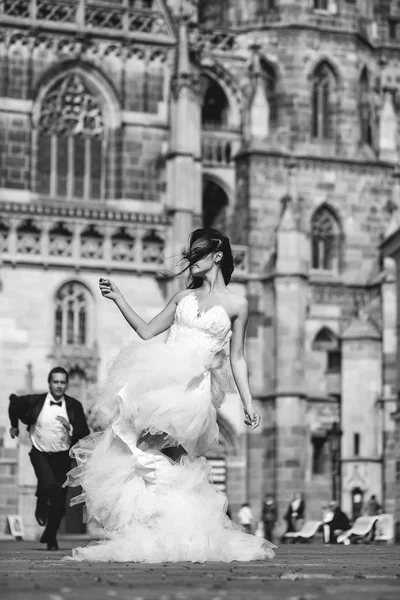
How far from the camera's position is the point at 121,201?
51656 mm

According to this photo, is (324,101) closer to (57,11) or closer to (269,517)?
(57,11)

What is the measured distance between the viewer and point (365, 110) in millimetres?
56438

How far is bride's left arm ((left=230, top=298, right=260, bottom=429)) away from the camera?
13.1m

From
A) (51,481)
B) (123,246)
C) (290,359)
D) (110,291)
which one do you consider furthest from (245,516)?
(110,291)

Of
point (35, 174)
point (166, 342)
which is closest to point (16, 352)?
point (35, 174)

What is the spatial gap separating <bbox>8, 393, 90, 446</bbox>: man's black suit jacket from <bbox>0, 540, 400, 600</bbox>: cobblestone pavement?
9.91ft

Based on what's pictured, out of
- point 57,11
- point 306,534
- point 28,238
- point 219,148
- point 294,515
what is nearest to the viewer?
point 306,534

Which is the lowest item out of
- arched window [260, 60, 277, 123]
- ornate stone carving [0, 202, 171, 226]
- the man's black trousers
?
the man's black trousers

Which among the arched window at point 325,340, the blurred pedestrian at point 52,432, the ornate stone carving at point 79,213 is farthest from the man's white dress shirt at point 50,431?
the arched window at point 325,340

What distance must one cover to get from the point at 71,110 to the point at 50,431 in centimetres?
3641

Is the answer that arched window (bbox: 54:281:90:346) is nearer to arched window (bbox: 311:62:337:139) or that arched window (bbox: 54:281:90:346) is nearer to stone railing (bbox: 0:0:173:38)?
stone railing (bbox: 0:0:173:38)

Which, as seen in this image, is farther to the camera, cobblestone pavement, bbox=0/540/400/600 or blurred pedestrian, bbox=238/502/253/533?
blurred pedestrian, bbox=238/502/253/533

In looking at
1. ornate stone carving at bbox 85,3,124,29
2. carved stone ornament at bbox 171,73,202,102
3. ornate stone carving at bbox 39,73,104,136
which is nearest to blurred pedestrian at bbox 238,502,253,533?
carved stone ornament at bbox 171,73,202,102

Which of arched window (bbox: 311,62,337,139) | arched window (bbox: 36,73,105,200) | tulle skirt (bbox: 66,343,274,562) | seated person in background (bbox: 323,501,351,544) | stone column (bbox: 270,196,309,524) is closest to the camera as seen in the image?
tulle skirt (bbox: 66,343,274,562)
